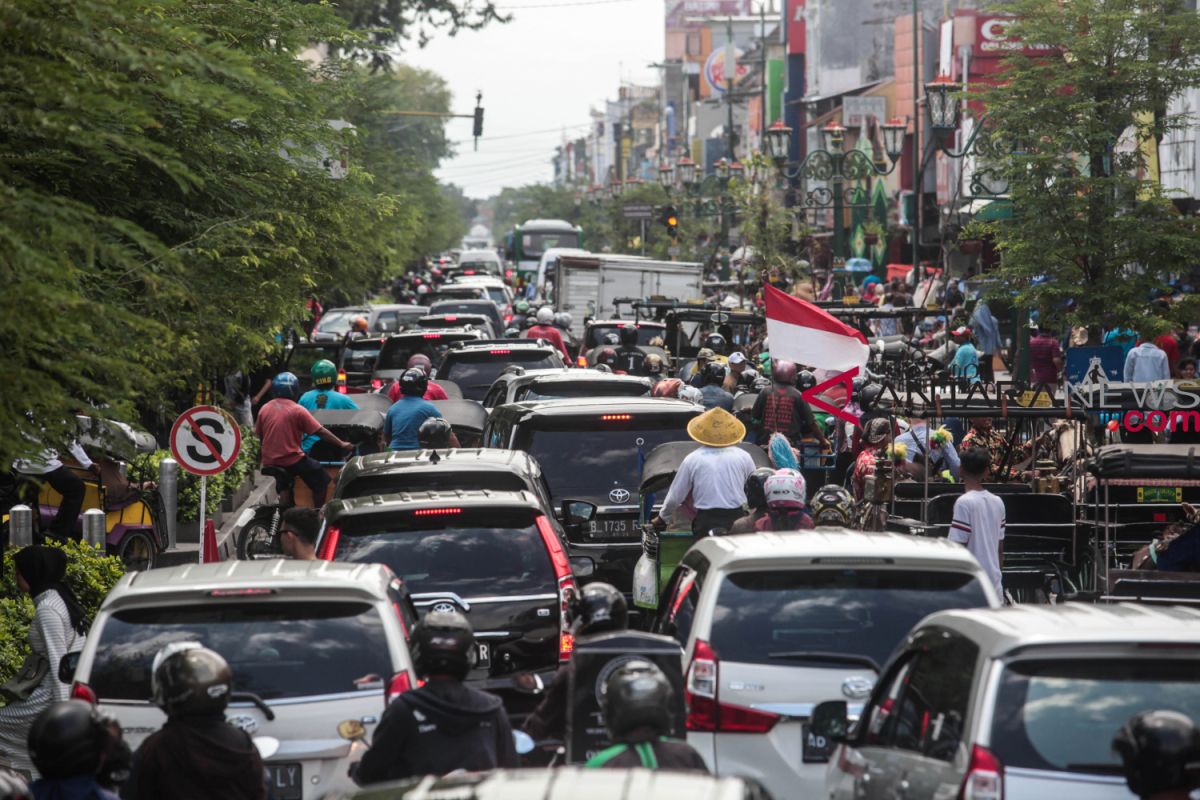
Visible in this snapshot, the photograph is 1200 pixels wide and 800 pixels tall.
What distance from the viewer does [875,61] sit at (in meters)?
74.6

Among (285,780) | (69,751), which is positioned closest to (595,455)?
→ (285,780)

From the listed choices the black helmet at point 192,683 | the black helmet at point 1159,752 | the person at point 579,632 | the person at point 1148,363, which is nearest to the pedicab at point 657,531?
the person at point 579,632

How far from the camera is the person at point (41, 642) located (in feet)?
31.7

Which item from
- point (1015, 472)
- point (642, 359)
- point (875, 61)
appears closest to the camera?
point (1015, 472)

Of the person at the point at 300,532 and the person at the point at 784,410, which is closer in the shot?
the person at the point at 300,532

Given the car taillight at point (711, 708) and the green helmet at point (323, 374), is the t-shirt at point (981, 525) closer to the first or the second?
the car taillight at point (711, 708)

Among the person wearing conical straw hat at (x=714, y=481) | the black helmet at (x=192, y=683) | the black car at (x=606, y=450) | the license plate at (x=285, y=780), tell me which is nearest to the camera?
the black helmet at (x=192, y=683)

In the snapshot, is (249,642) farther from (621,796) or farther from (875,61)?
(875,61)

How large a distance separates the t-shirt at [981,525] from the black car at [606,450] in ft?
10.1

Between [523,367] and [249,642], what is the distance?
553 inches

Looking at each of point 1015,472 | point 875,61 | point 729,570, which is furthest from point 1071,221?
point 875,61

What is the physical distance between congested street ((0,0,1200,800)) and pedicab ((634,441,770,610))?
3 centimetres

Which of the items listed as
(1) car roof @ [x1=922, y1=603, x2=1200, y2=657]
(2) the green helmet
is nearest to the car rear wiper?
(1) car roof @ [x1=922, y1=603, x2=1200, y2=657]

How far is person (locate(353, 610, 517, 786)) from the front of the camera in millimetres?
6223
